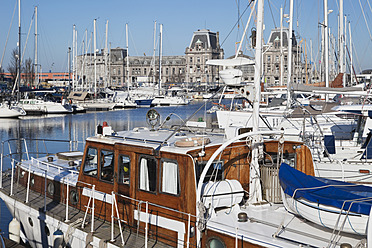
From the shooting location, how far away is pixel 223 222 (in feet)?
30.0

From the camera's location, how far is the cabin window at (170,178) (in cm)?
942

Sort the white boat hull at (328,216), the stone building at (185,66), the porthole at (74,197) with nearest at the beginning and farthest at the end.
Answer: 1. the white boat hull at (328,216)
2. the porthole at (74,197)
3. the stone building at (185,66)

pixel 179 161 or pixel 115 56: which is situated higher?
pixel 115 56

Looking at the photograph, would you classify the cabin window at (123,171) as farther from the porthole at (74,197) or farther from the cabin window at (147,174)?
the porthole at (74,197)

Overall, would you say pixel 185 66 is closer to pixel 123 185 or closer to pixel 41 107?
pixel 41 107

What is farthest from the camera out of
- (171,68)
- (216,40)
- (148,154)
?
(171,68)

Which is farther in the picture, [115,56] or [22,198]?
[115,56]

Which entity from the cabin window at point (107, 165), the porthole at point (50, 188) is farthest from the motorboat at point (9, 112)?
the cabin window at point (107, 165)

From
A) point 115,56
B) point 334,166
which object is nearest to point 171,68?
point 115,56

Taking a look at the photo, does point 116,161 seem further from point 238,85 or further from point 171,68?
point 171,68

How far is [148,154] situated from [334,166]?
30.8ft

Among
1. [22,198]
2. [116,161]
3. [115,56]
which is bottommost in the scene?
[22,198]

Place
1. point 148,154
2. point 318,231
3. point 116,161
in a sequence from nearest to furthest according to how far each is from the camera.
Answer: point 318,231, point 148,154, point 116,161

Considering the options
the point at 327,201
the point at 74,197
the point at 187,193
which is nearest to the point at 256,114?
the point at 187,193
